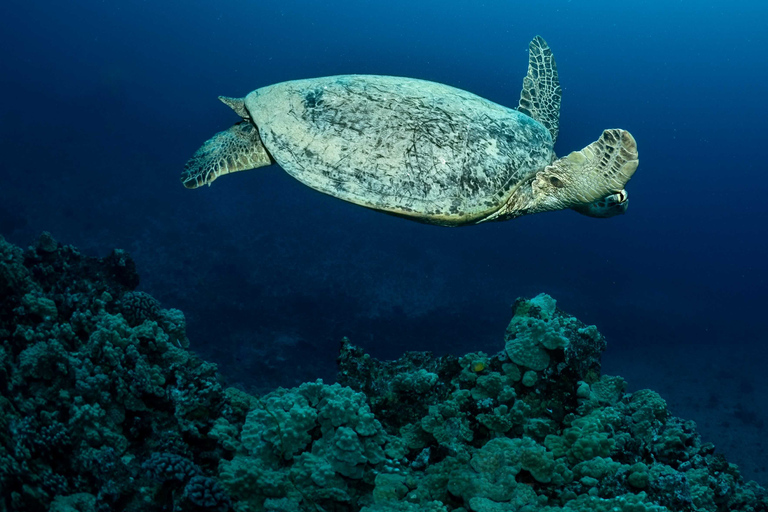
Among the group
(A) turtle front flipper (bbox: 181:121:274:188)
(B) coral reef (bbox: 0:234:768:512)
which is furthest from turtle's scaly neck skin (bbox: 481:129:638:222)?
(A) turtle front flipper (bbox: 181:121:274:188)

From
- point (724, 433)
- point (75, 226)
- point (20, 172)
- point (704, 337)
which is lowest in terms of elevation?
point (724, 433)

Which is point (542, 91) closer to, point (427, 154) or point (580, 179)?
point (580, 179)

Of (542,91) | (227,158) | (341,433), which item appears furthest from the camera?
(542,91)

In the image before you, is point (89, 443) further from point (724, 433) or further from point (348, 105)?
point (724, 433)

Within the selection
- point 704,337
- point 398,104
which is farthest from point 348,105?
point 704,337

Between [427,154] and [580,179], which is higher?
[580,179]

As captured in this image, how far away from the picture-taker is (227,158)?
449 centimetres

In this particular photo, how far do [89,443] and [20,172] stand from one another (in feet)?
49.6

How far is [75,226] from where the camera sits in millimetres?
11484

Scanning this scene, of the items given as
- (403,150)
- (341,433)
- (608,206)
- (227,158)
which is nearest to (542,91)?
(608,206)

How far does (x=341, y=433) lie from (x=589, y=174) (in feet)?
9.81

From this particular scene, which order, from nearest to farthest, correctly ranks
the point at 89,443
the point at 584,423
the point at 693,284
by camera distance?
the point at 89,443 → the point at 584,423 → the point at 693,284

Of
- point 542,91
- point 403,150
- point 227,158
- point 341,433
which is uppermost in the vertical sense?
point 542,91

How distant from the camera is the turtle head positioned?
12.9 feet
